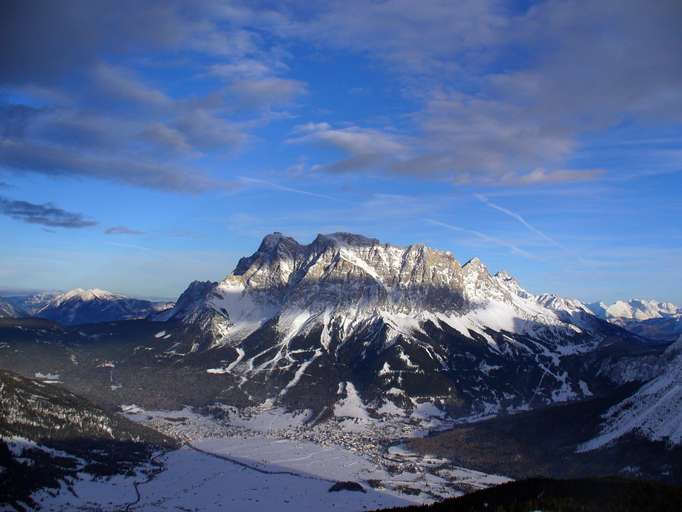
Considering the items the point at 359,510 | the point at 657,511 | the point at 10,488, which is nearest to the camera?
the point at 657,511

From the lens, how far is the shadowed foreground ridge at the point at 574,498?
101 metres

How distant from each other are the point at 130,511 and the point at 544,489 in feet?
404

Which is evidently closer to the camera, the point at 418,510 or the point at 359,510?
the point at 418,510

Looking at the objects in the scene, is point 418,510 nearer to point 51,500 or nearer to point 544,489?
point 544,489

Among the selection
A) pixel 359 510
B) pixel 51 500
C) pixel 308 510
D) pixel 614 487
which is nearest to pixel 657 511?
pixel 614 487

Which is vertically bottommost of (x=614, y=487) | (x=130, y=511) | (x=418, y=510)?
(x=130, y=511)

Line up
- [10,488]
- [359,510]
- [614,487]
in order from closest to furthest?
[614,487]
[10,488]
[359,510]

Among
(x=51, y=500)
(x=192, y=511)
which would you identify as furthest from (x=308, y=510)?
(x=51, y=500)

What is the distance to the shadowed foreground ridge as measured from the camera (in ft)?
331

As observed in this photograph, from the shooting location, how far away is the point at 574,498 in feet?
361

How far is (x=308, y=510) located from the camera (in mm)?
198000

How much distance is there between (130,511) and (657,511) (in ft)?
474

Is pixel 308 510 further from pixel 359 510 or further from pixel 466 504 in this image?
pixel 466 504

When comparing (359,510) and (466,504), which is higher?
(466,504)
